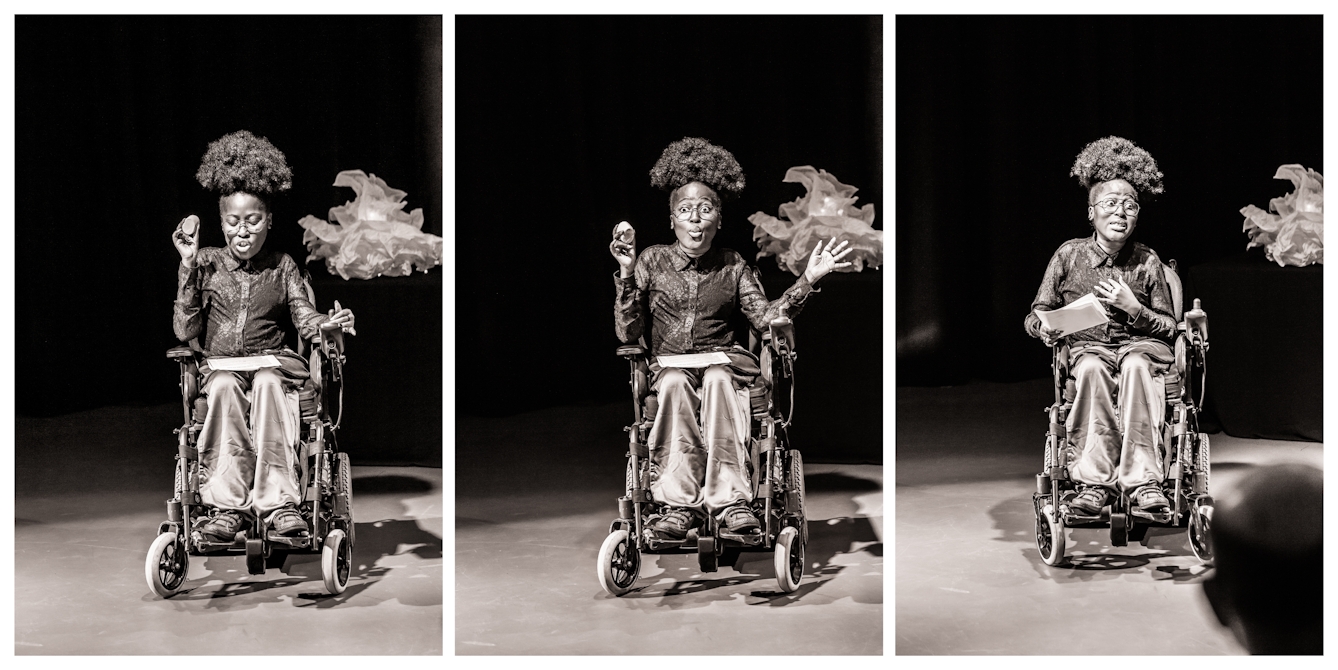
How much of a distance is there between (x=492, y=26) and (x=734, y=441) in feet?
5.45

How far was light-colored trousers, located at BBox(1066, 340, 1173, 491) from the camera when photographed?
5.43 metres

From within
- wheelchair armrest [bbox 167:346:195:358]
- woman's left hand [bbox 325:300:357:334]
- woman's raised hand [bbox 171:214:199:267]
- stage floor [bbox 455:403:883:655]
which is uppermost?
woman's raised hand [bbox 171:214:199:267]

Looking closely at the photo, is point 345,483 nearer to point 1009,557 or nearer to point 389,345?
point 389,345

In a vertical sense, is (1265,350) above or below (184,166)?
below

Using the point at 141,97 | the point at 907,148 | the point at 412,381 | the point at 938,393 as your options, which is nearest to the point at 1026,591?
the point at 938,393

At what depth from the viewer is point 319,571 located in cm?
554

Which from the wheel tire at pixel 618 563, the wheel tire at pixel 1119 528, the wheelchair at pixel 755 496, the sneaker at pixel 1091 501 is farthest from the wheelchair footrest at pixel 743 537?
the wheel tire at pixel 1119 528

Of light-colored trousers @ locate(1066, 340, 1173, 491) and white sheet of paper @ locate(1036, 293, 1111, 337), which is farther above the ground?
white sheet of paper @ locate(1036, 293, 1111, 337)

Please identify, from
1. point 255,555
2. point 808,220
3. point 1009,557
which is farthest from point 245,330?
point 1009,557

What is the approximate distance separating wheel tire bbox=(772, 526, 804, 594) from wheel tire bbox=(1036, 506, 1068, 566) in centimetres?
83

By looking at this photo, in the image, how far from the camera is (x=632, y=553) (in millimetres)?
5438

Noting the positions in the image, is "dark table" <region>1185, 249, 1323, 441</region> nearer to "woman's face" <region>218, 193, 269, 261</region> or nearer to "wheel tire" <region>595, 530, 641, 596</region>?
"wheel tire" <region>595, 530, 641, 596</region>

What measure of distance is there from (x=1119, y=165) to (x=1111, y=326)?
1.81ft

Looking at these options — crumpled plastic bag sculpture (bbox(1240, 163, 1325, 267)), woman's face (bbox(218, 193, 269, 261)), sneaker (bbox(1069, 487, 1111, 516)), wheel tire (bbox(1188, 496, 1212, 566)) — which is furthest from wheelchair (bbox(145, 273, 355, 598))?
crumpled plastic bag sculpture (bbox(1240, 163, 1325, 267))
